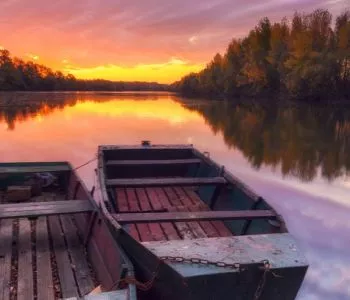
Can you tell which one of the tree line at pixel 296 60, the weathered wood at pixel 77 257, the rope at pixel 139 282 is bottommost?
the weathered wood at pixel 77 257

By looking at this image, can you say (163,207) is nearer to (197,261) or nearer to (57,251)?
(57,251)

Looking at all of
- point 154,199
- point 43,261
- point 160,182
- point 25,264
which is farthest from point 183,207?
point 25,264

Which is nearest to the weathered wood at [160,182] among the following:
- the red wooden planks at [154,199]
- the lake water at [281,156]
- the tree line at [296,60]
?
the red wooden planks at [154,199]

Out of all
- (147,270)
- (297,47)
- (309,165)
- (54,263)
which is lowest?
(309,165)

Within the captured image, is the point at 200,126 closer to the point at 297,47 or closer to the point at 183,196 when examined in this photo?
the point at 183,196

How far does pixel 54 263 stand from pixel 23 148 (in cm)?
1657

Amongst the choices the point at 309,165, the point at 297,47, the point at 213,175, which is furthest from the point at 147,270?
the point at 297,47

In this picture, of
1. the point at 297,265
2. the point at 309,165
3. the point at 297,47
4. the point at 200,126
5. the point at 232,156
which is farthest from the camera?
the point at 297,47

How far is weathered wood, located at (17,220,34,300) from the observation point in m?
4.48

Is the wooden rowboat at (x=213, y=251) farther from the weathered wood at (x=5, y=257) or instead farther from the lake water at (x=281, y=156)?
the lake water at (x=281, y=156)

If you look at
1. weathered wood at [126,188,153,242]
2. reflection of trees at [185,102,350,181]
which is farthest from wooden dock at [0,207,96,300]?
reflection of trees at [185,102,350,181]

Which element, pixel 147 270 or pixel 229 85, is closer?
pixel 147 270

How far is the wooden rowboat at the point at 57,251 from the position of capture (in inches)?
176

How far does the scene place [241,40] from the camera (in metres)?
87.7
